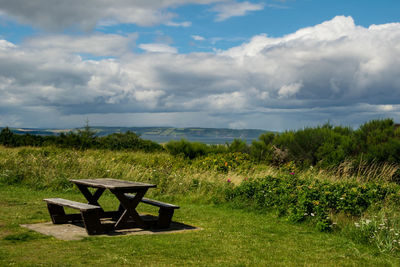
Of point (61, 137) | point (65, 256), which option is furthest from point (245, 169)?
point (61, 137)

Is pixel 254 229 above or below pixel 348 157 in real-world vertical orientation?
below

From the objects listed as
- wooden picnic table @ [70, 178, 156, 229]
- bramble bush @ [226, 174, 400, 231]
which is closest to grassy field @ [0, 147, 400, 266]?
bramble bush @ [226, 174, 400, 231]

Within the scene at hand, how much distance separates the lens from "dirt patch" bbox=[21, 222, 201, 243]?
694cm

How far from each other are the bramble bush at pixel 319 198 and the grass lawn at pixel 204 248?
0.37 meters

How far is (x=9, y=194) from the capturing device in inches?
453

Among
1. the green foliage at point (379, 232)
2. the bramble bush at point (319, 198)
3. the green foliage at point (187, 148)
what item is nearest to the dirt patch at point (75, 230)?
the bramble bush at point (319, 198)

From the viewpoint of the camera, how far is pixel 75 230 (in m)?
7.38

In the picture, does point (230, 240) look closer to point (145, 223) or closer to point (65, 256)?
point (145, 223)

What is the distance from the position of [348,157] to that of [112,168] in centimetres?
827

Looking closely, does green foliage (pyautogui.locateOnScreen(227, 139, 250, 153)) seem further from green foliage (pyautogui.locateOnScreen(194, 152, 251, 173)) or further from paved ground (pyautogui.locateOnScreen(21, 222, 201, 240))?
paved ground (pyautogui.locateOnScreen(21, 222, 201, 240))

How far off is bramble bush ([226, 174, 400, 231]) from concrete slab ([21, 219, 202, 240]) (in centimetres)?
225

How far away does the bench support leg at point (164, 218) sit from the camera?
782 cm

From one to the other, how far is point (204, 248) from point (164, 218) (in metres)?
1.76

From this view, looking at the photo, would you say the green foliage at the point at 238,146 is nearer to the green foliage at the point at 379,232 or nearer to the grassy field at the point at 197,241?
the grassy field at the point at 197,241
